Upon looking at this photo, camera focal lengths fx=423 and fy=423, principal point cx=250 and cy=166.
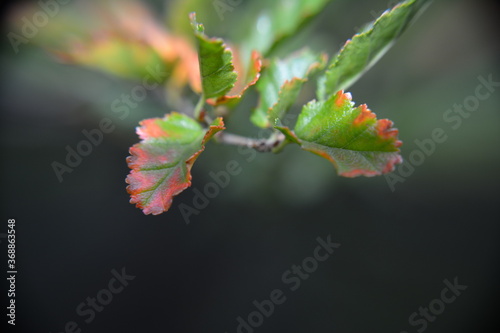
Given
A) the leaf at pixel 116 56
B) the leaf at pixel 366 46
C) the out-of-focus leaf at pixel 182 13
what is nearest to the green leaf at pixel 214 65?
the leaf at pixel 366 46

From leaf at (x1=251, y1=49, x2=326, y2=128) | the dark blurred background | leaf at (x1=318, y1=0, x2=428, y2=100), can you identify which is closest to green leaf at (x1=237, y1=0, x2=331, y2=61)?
leaf at (x1=251, y1=49, x2=326, y2=128)

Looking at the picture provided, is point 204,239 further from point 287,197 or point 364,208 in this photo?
point 364,208

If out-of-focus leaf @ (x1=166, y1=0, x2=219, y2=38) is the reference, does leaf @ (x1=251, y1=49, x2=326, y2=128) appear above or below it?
below

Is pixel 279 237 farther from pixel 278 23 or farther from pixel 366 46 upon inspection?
pixel 366 46

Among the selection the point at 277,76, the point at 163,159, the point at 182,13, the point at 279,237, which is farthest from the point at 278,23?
the point at 279,237

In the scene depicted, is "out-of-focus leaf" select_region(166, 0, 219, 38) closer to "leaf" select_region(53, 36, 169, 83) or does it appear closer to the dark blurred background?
"leaf" select_region(53, 36, 169, 83)

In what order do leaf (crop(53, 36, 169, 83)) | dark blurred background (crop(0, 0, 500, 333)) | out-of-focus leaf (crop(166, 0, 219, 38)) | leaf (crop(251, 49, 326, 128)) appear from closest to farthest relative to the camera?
leaf (crop(251, 49, 326, 128)) → leaf (crop(53, 36, 169, 83)) → out-of-focus leaf (crop(166, 0, 219, 38)) → dark blurred background (crop(0, 0, 500, 333))

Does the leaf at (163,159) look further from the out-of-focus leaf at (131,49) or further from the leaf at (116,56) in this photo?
the leaf at (116,56)
